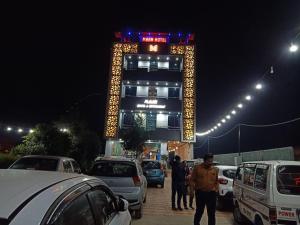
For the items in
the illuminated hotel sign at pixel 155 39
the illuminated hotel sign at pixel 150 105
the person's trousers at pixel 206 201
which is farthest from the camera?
the illuminated hotel sign at pixel 155 39

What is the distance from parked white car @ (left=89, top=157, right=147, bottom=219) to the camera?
9891mm

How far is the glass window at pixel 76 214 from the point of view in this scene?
8.33ft

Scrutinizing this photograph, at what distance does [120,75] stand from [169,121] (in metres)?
10.6

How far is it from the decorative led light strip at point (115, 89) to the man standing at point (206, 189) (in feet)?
156

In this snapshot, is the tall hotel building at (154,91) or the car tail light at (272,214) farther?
the tall hotel building at (154,91)

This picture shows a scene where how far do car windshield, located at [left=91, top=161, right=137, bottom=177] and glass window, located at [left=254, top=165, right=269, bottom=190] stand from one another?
11.8 ft

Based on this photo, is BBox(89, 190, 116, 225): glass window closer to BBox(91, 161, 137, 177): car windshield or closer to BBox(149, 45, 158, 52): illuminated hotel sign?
BBox(91, 161, 137, 177): car windshield

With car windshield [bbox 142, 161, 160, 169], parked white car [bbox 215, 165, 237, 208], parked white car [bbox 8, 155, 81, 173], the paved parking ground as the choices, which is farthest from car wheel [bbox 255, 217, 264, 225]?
car windshield [bbox 142, 161, 160, 169]

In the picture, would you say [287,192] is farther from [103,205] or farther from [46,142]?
[46,142]

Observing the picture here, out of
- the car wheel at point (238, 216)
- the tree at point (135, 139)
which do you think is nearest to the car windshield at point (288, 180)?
the car wheel at point (238, 216)

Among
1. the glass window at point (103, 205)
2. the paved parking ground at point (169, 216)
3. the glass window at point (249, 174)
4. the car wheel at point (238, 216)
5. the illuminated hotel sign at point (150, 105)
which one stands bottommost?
the paved parking ground at point (169, 216)

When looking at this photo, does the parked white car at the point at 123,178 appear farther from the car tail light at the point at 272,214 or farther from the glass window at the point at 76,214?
the glass window at the point at 76,214

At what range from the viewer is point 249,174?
880 cm

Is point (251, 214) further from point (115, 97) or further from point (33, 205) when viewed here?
point (115, 97)
